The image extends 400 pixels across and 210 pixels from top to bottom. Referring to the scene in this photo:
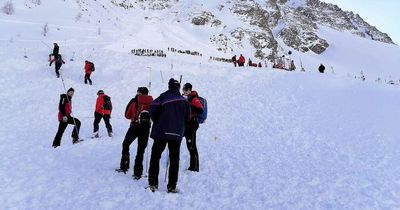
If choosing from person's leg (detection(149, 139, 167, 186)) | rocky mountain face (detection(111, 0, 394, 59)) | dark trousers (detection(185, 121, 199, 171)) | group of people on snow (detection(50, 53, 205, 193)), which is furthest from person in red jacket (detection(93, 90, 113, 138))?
rocky mountain face (detection(111, 0, 394, 59))

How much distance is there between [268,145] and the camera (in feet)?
46.1

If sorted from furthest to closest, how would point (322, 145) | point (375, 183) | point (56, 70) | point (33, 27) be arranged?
1. point (33, 27)
2. point (56, 70)
3. point (322, 145)
4. point (375, 183)

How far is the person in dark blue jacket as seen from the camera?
8344 mm

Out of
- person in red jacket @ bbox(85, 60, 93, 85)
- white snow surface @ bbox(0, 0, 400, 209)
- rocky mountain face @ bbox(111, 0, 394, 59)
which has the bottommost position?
white snow surface @ bbox(0, 0, 400, 209)

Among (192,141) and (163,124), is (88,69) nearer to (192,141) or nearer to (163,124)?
(192,141)

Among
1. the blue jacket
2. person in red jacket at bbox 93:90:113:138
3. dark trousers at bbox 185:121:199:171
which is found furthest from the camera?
person in red jacket at bbox 93:90:113:138

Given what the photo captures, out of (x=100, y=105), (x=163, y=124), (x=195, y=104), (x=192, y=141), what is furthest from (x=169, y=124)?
(x=100, y=105)

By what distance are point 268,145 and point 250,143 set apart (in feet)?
1.97

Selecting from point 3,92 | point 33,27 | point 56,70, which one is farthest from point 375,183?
point 33,27

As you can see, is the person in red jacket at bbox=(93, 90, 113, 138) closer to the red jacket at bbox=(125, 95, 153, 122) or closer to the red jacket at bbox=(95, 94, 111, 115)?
the red jacket at bbox=(95, 94, 111, 115)

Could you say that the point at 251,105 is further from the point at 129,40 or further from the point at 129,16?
the point at 129,16

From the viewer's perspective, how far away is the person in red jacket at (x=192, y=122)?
9961mm

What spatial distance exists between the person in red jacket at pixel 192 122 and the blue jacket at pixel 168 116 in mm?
1438

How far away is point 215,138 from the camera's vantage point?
14.6 metres
